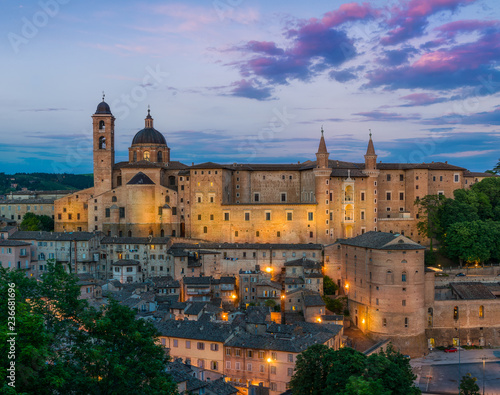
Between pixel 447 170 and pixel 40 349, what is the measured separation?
6020 centimetres

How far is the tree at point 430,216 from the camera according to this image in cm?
5891

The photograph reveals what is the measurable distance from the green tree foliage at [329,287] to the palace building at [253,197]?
9.06 metres

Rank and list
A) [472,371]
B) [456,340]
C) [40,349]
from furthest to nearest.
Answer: [456,340] → [472,371] → [40,349]

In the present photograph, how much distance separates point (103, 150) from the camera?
6681 centimetres

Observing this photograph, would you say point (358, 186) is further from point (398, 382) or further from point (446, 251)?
point (398, 382)

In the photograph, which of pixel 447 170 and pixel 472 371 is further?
pixel 447 170

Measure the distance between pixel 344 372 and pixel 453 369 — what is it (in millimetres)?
20304

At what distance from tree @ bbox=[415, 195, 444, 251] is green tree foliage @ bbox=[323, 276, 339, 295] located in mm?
14772

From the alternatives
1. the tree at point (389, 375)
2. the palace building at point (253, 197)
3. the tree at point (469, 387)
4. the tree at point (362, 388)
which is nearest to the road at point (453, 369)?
the tree at point (469, 387)

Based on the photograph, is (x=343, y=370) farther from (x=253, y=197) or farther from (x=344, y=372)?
(x=253, y=197)

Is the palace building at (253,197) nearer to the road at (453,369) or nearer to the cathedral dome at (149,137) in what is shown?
the cathedral dome at (149,137)

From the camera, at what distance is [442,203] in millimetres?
60469

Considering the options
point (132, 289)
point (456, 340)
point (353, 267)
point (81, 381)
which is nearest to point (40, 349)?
point (81, 381)

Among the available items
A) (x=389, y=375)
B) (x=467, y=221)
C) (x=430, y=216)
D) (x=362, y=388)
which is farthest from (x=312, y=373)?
(x=430, y=216)
